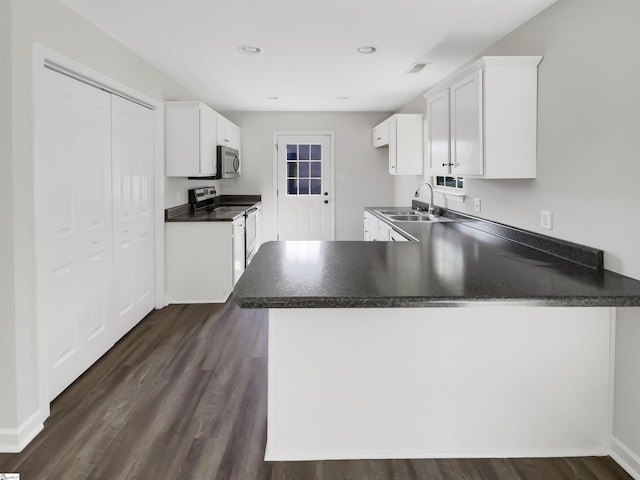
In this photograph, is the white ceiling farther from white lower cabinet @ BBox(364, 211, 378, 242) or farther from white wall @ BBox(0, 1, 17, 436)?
white lower cabinet @ BBox(364, 211, 378, 242)

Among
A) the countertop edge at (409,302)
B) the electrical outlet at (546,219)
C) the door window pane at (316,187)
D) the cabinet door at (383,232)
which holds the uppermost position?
the door window pane at (316,187)

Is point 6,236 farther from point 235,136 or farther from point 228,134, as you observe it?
point 235,136

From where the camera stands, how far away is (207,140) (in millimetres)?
4832

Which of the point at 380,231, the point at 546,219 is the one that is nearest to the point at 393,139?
the point at 380,231

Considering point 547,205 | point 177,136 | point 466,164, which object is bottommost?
point 547,205

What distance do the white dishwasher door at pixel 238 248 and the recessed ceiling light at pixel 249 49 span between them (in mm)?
1735

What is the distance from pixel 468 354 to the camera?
1973mm

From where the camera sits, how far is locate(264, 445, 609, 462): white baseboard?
6.52 ft

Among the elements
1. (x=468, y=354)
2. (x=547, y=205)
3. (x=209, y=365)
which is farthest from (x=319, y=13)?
(x=209, y=365)

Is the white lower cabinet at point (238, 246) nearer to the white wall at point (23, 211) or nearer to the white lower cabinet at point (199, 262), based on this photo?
the white lower cabinet at point (199, 262)

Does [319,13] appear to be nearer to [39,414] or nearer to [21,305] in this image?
[21,305]

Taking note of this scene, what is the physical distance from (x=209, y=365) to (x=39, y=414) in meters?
1.02

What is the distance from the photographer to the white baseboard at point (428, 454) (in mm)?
1987

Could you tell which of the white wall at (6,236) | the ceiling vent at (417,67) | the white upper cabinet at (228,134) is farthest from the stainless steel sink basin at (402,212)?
the white wall at (6,236)
